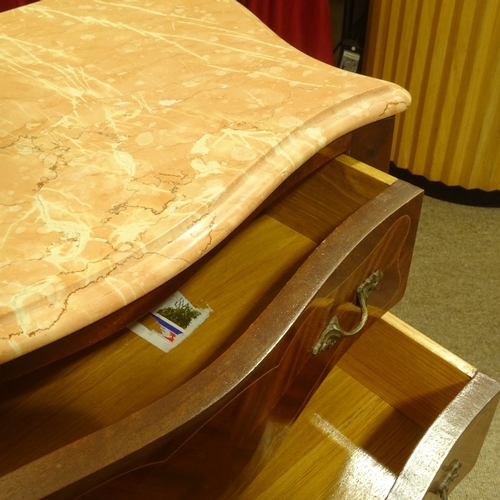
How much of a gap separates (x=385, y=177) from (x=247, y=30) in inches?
9.1

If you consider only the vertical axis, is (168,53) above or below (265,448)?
above

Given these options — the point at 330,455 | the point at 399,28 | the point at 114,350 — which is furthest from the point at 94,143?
the point at 399,28

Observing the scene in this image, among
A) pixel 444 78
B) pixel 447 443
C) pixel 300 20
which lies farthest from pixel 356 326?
pixel 300 20

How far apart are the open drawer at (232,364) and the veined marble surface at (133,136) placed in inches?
1.8

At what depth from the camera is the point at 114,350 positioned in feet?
2.03

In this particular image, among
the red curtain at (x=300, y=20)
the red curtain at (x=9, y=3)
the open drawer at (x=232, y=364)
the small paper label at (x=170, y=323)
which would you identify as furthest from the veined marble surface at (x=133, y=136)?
the red curtain at (x=300, y=20)

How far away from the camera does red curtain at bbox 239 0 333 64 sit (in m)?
1.23

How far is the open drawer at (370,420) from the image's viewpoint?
629mm

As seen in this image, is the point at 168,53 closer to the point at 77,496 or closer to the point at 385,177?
the point at 385,177

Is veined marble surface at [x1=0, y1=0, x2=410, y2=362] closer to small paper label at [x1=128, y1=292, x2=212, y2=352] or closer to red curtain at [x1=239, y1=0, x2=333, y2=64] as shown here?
small paper label at [x1=128, y1=292, x2=212, y2=352]

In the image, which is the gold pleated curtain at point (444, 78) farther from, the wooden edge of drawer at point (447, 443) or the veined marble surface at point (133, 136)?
the wooden edge of drawer at point (447, 443)

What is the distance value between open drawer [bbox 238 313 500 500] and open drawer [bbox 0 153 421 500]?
82 mm

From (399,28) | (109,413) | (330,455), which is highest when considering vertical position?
(399,28)

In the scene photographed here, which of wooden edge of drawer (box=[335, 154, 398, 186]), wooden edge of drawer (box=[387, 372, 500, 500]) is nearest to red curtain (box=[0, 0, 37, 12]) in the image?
wooden edge of drawer (box=[335, 154, 398, 186])
